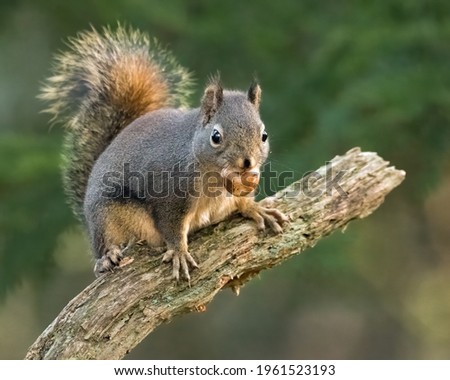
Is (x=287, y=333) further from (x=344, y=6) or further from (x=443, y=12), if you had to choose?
(x=443, y=12)

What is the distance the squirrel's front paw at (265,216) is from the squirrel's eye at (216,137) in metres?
0.39

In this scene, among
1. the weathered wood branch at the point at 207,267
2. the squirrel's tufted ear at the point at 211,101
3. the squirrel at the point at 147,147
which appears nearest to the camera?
the weathered wood branch at the point at 207,267

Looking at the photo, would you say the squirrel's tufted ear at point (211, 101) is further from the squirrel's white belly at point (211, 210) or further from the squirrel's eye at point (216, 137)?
the squirrel's white belly at point (211, 210)

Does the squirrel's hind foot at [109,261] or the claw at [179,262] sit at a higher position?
the squirrel's hind foot at [109,261]

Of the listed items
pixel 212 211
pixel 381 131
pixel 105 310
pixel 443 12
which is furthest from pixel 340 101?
pixel 105 310

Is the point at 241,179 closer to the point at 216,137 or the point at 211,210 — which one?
the point at 216,137

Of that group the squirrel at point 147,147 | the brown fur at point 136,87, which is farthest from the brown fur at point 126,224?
the brown fur at point 136,87

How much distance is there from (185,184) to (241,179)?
1.27 feet

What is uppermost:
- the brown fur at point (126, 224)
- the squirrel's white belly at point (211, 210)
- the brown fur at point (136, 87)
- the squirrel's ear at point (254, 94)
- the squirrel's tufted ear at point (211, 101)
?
the brown fur at point (136, 87)

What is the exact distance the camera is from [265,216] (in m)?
3.56

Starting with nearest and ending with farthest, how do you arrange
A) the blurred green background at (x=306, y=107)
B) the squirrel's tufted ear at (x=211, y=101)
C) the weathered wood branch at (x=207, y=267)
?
the weathered wood branch at (x=207, y=267) < the squirrel's tufted ear at (x=211, y=101) < the blurred green background at (x=306, y=107)

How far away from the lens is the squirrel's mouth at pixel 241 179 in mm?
3297

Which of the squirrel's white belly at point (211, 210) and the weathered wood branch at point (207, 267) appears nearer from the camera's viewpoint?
the weathered wood branch at point (207, 267)

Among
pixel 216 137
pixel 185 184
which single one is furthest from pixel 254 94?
pixel 185 184
